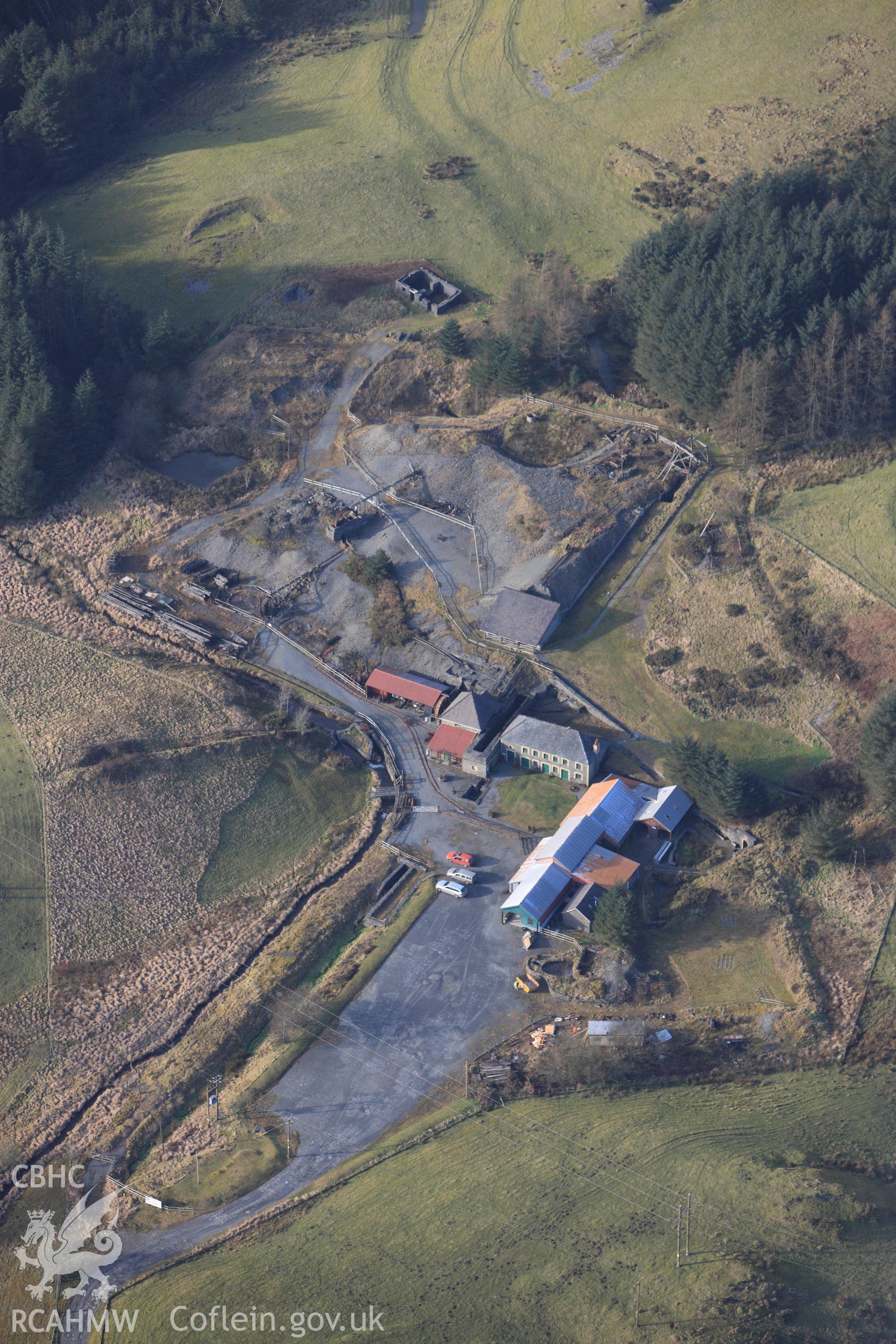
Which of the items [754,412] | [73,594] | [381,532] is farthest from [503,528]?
[73,594]

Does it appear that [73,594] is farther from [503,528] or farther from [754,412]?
[754,412]

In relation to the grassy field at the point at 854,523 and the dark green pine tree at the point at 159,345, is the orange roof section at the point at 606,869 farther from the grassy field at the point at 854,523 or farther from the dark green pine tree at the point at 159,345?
the dark green pine tree at the point at 159,345

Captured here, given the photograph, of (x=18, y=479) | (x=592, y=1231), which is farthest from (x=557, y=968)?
(x=18, y=479)

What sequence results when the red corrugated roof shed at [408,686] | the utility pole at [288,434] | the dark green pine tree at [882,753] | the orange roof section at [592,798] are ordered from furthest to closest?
1. the utility pole at [288,434]
2. the red corrugated roof shed at [408,686]
3. the orange roof section at [592,798]
4. the dark green pine tree at [882,753]

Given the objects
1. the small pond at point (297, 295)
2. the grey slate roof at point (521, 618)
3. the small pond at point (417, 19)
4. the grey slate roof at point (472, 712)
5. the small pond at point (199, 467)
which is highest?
the small pond at point (417, 19)

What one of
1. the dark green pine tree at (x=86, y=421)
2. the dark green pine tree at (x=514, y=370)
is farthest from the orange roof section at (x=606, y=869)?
the dark green pine tree at (x=86, y=421)
